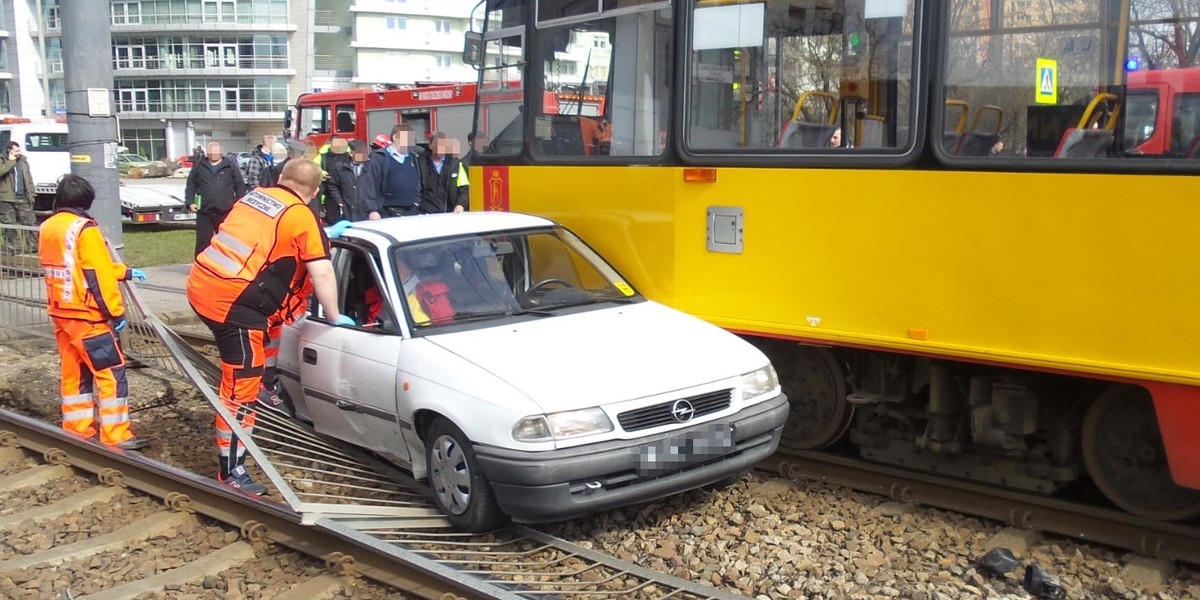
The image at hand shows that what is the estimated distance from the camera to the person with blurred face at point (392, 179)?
1045 cm

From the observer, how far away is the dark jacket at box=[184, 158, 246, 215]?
488 inches

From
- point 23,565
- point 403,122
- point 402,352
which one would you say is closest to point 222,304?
point 402,352

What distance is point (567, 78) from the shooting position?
282 inches

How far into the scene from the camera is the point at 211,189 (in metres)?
12.4

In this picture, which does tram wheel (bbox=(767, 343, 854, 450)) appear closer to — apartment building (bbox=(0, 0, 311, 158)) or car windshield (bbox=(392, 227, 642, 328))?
car windshield (bbox=(392, 227, 642, 328))

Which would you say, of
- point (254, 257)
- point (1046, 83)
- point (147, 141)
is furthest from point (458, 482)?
point (147, 141)

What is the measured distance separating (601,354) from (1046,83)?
8.14ft

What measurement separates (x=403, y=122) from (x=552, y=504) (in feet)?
51.9

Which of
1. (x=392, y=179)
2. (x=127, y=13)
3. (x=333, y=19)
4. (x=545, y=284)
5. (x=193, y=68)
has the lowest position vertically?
(x=545, y=284)

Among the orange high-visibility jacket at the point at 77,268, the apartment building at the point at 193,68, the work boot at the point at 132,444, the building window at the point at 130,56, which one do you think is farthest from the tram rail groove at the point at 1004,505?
the building window at the point at 130,56

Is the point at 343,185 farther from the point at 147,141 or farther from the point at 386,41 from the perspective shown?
the point at 147,141

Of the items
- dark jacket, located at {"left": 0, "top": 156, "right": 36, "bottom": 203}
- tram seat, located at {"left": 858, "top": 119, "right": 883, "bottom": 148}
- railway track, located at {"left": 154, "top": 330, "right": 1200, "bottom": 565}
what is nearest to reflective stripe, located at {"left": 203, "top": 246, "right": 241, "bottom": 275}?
railway track, located at {"left": 154, "top": 330, "right": 1200, "bottom": 565}

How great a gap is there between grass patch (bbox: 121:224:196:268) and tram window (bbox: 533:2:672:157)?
11.1 m

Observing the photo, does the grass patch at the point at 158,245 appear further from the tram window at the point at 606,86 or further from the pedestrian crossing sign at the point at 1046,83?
the pedestrian crossing sign at the point at 1046,83
